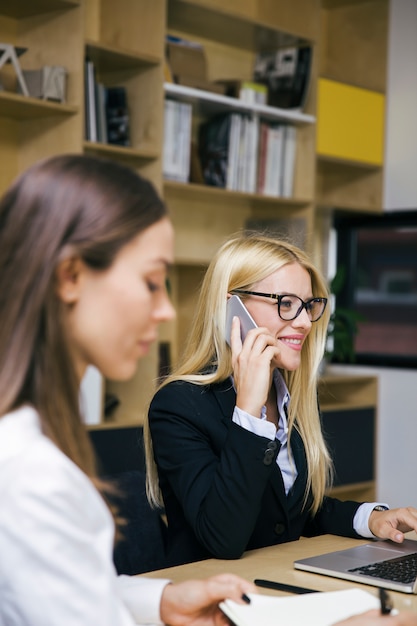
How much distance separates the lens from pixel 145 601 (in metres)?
1.28

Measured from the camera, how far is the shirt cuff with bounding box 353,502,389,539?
6.50 ft

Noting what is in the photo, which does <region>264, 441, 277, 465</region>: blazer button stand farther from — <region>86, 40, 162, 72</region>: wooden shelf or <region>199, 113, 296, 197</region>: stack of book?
<region>199, 113, 296, 197</region>: stack of book

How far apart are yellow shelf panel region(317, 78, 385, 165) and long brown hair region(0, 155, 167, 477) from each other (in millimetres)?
3428

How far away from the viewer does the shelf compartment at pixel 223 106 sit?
3.74 m

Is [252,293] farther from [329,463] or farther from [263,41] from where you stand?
[263,41]

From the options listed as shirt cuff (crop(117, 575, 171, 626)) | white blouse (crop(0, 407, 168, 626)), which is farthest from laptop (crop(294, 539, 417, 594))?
white blouse (crop(0, 407, 168, 626))

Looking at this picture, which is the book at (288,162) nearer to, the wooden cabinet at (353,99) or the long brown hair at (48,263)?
the wooden cabinet at (353,99)

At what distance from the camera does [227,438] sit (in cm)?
177

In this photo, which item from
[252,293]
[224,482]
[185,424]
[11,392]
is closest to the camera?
[11,392]

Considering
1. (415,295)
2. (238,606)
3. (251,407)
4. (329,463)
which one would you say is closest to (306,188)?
(415,295)

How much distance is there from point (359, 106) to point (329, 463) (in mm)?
2821

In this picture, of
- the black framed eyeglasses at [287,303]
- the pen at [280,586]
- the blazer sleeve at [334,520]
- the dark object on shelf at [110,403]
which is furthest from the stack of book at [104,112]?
the pen at [280,586]

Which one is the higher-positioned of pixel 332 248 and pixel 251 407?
pixel 332 248

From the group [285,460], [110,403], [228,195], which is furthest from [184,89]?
[285,460]
